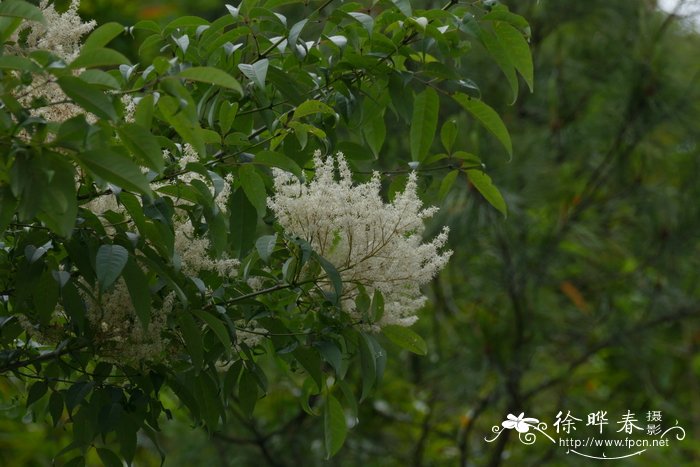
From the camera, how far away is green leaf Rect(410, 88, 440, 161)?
4.33ft

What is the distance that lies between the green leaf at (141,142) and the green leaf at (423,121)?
443 mm

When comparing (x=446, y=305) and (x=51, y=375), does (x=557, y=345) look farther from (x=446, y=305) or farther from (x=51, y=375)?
(x=51, y=375)

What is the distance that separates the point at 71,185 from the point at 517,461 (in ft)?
9.92

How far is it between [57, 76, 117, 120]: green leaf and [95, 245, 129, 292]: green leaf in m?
0.14

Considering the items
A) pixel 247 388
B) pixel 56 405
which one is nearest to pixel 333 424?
pixel 247 388

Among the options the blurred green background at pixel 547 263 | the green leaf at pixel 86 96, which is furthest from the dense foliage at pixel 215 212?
the blurred green background at pixel 547 263

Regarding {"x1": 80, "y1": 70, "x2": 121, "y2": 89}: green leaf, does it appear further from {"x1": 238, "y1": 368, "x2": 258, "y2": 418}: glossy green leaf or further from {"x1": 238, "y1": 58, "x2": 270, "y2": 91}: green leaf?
{"x1": 238, "y1": 368, "x2": 258, "y2": 418}: glossy green leaf

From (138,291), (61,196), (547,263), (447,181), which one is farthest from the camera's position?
(547,263)

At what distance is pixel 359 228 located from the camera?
1.10 metres

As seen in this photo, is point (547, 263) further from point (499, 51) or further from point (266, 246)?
point (266, 246)

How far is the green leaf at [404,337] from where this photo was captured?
128 cm

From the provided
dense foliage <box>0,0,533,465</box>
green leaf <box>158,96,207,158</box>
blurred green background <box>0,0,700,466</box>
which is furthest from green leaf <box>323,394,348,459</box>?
blurred green background <box>0,0,700,466</box>

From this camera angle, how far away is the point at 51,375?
4.26 feet

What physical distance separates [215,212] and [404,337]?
13.3 inches
